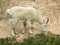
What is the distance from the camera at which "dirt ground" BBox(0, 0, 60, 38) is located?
11230 mm

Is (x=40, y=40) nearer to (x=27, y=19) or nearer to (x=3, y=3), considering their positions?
(x=27, y=19)

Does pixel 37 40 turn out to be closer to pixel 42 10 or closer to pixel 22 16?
pixel 22 16

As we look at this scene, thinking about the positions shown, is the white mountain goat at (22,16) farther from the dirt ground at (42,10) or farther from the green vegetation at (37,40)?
the green vegetation at (37,40)

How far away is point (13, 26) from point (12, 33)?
10.8 inches

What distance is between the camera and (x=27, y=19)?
10.7 m

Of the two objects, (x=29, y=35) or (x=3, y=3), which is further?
(x=3, y=3)

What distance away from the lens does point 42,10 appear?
1280 centimetres

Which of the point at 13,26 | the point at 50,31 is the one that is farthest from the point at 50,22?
the point at 13,26

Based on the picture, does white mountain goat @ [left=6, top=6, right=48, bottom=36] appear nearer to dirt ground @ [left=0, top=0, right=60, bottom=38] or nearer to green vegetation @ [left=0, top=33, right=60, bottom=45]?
dirt ground @ [left=0, top=0, right=60, bottom=38]

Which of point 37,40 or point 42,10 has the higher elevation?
point 42,10

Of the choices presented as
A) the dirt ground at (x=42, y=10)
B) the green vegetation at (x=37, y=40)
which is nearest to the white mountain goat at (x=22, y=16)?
the dirt ground at (x=42, y=10)

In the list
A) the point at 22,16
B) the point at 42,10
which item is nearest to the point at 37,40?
the point at 22,16

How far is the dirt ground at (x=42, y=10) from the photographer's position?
11.2 m

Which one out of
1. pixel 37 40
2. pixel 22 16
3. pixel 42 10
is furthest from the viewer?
pixel 42 10
